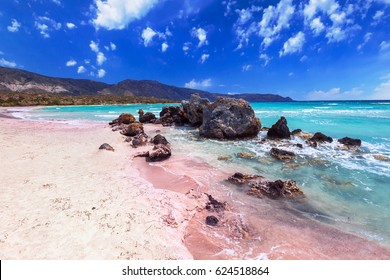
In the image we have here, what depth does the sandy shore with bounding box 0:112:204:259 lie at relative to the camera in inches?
148

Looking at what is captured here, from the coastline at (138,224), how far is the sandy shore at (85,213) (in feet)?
0.06

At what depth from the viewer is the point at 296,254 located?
13.6ft

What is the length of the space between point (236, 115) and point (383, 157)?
934cm

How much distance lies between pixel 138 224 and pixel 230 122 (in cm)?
1332

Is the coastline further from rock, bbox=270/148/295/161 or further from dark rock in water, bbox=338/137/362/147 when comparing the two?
dark rock in water, bbox=338/137/362/147

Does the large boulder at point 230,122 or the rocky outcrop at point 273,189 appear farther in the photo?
the large boulder at point 230,122

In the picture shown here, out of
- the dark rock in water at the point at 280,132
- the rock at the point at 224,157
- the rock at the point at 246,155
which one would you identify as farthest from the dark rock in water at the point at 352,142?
the rock at the point at 224,157

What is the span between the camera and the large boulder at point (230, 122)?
16.6 m

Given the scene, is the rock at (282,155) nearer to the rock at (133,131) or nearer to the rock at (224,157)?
the rock at (224,157)

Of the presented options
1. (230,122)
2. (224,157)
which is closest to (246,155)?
(224,157)

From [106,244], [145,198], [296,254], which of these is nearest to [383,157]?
[296,254]

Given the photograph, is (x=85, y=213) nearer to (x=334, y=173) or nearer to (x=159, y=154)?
(x=159, y=154)

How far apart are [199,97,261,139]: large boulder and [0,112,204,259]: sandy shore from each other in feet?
31.7

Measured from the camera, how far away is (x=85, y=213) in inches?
191
